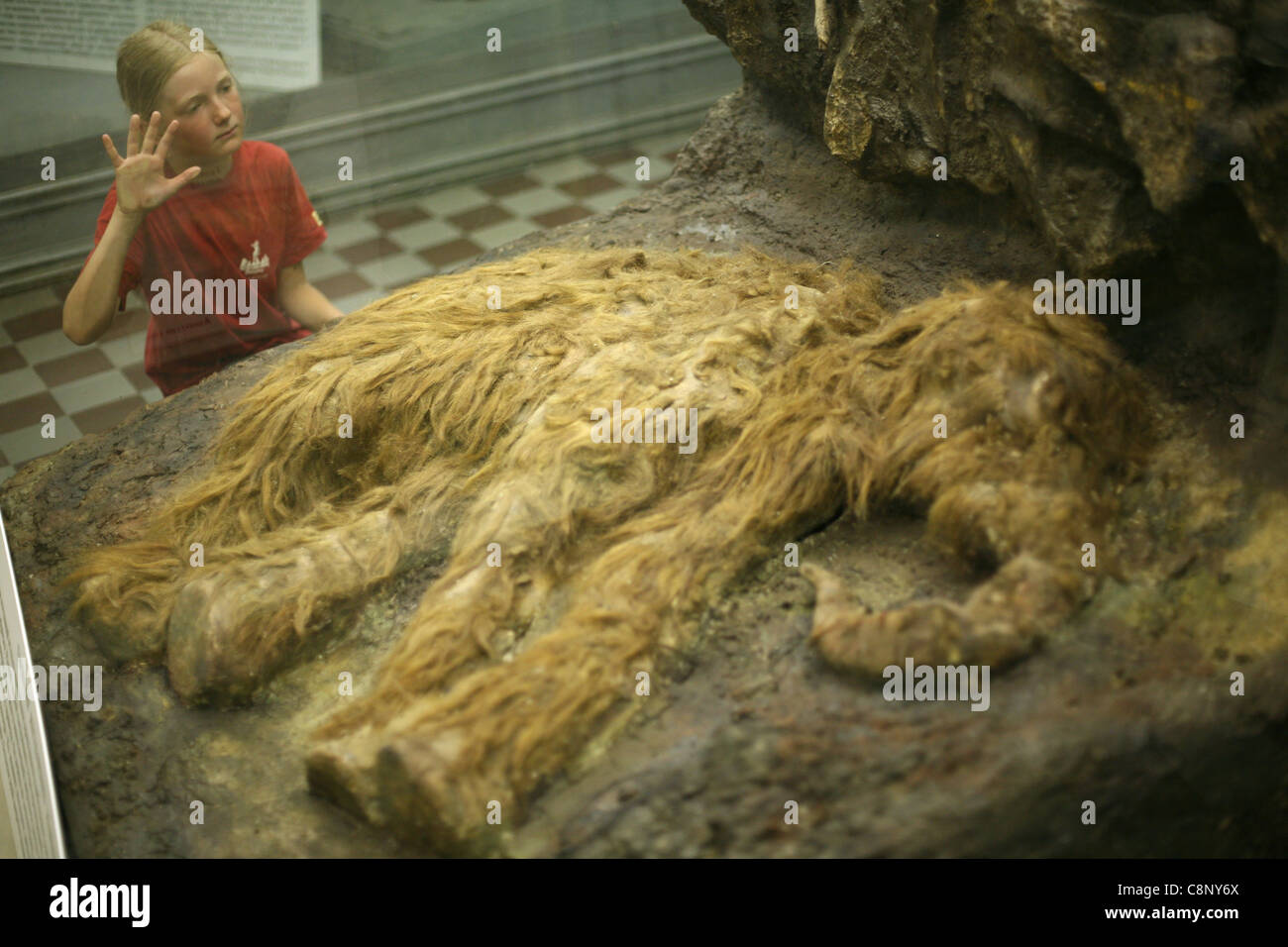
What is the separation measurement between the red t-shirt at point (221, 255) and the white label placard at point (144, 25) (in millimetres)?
261

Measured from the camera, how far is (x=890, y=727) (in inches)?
80.6

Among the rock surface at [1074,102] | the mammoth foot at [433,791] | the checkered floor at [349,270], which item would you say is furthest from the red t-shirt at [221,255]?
the mammoth foot at [433,791]

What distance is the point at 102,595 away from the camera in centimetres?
264

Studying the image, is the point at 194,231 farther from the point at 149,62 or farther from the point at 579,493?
the point at 579,493

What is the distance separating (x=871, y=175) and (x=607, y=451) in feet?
4.43

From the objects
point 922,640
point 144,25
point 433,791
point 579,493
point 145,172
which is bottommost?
point 433,791

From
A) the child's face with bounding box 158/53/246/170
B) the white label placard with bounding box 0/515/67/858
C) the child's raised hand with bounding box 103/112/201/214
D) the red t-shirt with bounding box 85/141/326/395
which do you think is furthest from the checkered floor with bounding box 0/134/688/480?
the white label placard with bounding box 0/515/67/858

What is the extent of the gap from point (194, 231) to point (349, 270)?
155cm

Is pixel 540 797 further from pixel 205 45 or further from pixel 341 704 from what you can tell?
pixel 205 45

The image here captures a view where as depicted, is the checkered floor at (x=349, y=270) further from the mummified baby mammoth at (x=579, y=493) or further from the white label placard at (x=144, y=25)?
the mummified baby mammoth at (x=579, y=493)

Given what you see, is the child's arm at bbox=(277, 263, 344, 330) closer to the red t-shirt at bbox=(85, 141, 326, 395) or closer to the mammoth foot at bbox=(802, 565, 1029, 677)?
the red t-shirt at bbox=(85, 141, 326, 395)

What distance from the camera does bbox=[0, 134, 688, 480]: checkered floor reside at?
3.62 metres

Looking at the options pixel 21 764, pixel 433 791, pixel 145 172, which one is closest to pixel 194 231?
pixel 145 172

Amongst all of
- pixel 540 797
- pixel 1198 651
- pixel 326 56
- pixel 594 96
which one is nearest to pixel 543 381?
pixel 540 797
